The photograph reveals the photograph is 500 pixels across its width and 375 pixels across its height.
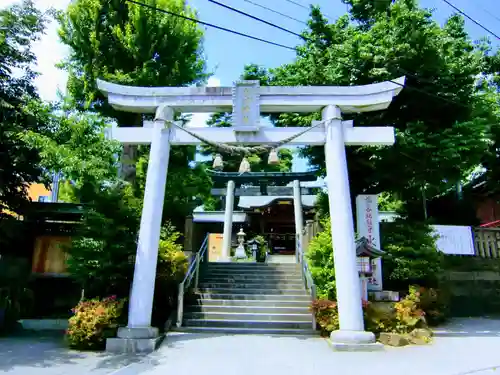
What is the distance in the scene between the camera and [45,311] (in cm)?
1352

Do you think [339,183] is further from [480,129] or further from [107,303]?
[107,303]

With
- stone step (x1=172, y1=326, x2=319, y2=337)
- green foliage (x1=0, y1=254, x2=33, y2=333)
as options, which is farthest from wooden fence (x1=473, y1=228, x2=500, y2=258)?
green foliage (x1=0, y1=254, x2=33, y2=333)

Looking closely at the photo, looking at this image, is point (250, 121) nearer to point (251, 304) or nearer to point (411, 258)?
point (251, 304)

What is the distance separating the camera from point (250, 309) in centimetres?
1088

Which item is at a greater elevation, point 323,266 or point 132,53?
point 132,53

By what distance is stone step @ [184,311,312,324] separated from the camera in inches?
408

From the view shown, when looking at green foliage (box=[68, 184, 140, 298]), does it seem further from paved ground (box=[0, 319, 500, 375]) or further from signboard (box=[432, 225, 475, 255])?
signboard (box=[432, 225, 475, 255])

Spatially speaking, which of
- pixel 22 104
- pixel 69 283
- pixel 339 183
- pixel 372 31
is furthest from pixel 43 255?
pixel 372 31

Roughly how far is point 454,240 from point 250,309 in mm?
7730

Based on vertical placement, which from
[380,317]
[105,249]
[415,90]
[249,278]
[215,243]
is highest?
[415,90]

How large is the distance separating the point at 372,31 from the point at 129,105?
7.98 m

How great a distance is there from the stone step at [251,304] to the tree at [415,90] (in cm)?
510

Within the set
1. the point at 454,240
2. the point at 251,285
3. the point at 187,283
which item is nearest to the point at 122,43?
the point at 187,283

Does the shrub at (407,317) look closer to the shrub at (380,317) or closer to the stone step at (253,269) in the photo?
the shrub at (380,317)
